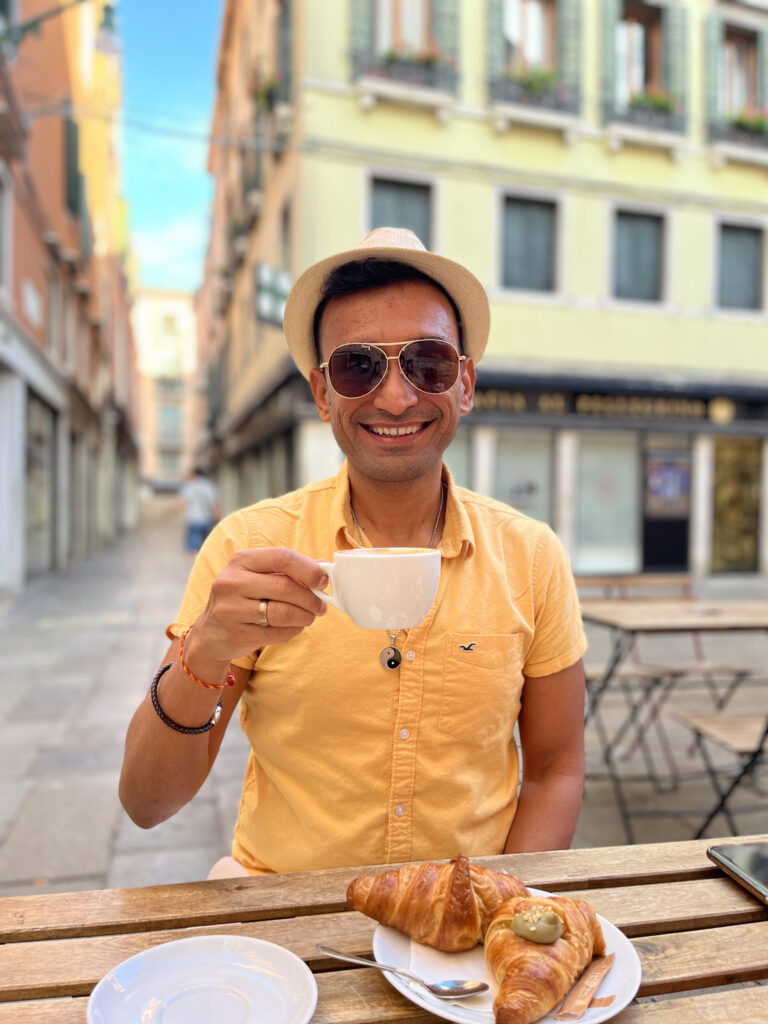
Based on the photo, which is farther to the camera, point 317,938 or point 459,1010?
point 317,938

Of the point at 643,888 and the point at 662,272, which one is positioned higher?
the point at 662,272

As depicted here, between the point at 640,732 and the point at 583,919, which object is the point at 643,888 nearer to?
the point at 583,919

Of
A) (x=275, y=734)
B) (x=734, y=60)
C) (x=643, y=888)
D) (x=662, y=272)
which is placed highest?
(x=734, y=60)

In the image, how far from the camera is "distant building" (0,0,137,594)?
10648 millimetres

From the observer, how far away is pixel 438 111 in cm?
1258

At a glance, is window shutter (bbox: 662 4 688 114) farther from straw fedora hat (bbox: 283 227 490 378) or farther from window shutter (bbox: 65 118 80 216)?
straw fedora hat (bbox: 283 227 490 378)

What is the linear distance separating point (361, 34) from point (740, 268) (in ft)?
25.0

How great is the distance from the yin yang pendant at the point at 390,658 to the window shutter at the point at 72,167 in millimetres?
16174

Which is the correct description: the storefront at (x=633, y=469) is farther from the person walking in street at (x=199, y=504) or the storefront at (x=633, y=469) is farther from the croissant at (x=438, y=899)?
the croissant at (x=438, y=899)

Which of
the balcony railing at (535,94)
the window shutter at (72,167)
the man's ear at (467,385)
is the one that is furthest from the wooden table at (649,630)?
the window shutter at (72,167)

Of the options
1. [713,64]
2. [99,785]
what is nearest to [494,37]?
[713,64]

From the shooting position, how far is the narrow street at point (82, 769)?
3236mm

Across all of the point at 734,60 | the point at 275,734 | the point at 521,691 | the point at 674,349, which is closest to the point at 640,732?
the point at 521,691

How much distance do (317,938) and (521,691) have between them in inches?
27.8
